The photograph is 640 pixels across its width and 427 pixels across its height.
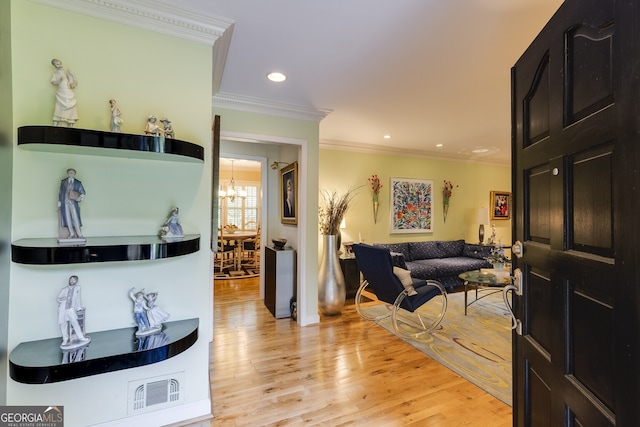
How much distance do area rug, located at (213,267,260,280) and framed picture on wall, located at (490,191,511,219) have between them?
5462mm

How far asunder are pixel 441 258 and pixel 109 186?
17.6 ft

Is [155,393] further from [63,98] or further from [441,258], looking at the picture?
[441,258]

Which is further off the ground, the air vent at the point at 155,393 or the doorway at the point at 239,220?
the doorway at the point at 239,220

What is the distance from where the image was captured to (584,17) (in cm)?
89

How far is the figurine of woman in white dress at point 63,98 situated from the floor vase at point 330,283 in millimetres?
2811

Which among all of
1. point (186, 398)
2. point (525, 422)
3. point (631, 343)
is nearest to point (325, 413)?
point (186, 398)

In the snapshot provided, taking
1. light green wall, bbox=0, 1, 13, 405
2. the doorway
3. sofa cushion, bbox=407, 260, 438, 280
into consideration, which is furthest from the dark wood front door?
the doorway

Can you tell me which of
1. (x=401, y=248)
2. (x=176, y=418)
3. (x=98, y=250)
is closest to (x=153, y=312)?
(x=98, y=250)

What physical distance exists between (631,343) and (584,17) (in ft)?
3.04

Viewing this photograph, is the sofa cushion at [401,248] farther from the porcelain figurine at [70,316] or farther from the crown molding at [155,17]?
the porcelain figurine at [70,316]

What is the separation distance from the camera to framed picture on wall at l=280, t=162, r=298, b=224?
146 inches

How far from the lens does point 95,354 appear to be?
1451 millimetres

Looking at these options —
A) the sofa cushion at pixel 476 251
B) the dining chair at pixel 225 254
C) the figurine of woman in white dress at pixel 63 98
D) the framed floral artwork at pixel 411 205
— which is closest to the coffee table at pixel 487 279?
the sofa cushion at pixel 476 251

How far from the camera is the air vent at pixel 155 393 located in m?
1.73
